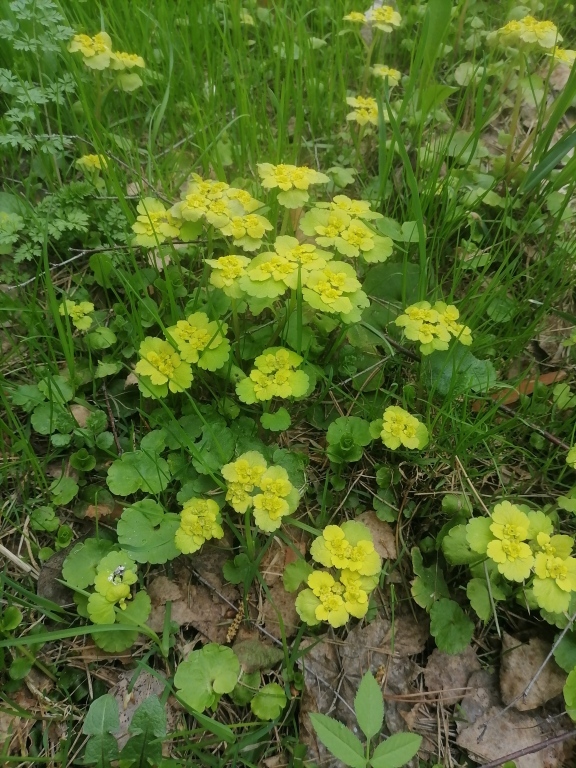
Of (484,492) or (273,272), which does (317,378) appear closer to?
(273,272)

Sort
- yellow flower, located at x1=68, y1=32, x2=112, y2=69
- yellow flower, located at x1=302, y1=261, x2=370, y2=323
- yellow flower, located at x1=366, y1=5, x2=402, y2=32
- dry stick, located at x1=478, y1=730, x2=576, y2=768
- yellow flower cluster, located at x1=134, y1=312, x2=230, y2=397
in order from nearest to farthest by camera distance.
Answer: dry stick, located at x1=478, y1=730, x2=576, y2=768, yellow flower, located at x1=302, y1=261, x2=370, y2=323, yellow flower cluster, located at x1=134, y1=312, x2=230, y2=397, yellow flower, located at x1=68, y1=32, x2=112, y2=69, yellow flower, located at x1=366, y1=5, x2=402, y2=32

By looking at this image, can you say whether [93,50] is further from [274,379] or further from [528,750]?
[528,750]

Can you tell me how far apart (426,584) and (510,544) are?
0.31 meters

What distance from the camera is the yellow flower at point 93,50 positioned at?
2217mm

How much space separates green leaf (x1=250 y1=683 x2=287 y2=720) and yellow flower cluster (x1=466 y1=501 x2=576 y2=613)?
0.66 meters

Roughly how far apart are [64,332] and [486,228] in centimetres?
180

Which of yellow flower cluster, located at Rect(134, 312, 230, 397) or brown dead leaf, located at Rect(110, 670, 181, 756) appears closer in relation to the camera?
brown dead leaf, located at Rect(110, 670, 181, 756)

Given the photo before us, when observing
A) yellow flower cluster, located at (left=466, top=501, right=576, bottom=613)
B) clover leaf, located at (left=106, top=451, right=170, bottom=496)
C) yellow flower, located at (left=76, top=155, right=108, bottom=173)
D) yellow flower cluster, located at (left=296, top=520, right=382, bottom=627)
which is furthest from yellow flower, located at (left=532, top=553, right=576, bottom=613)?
yellow flower, located at (left=76, top=155, right=108, bottom=173)

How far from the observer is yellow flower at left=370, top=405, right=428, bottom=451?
1751mm

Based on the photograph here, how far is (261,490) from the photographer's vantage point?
5.45ft

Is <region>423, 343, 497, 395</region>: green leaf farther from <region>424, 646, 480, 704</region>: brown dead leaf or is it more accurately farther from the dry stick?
the dry stick

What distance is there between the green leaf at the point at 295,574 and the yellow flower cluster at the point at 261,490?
16 cm

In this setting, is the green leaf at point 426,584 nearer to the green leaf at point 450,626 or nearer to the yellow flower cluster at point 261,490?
the green leaf at point 450,626

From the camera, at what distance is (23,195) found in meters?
2.41
